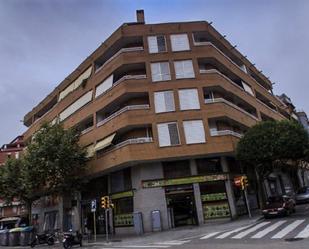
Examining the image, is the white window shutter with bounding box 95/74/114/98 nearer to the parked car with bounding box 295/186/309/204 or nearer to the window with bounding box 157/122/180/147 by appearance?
the window with bounding box 157/122/180/147

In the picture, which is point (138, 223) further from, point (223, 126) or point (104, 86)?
point (104, 86)

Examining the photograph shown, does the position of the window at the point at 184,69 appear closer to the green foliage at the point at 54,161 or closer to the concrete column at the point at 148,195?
the concrete column at the point at 148,195

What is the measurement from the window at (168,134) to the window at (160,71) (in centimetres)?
435

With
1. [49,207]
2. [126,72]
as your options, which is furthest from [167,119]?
[49,207]

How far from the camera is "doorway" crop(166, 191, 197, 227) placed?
27.8 metres

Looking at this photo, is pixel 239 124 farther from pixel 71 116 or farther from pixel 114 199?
pixel 71 116

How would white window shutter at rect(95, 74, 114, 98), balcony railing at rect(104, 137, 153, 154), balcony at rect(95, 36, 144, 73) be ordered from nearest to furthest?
balcony railing at rect(104, 137, 153, 154)
balcony at rect(95, 36, 144, 73)
white window shutter at rect(95, 74, 114, 98)

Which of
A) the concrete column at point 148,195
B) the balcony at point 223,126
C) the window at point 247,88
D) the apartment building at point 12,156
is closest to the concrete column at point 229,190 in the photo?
the balcony at point 223,126

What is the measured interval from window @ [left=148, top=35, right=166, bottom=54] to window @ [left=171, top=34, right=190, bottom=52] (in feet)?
2.96

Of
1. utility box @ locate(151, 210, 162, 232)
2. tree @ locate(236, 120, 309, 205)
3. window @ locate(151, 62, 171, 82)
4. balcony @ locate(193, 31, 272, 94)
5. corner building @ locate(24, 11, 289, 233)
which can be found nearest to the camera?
utility box @ locate(151, 210, 162, 232)

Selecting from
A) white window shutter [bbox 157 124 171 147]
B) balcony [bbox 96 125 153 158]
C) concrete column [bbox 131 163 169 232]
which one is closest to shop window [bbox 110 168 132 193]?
concrete column [bbox 131 163 169 232]

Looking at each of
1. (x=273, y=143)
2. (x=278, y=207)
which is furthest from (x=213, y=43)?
(x=278, y=207)

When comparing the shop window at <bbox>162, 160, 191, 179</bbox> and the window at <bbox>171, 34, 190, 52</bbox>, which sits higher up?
the window at <bbox>171, 34, 190, 52</bbox>

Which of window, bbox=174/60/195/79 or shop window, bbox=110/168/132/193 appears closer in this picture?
shop window, bbox=110/168/132/193
